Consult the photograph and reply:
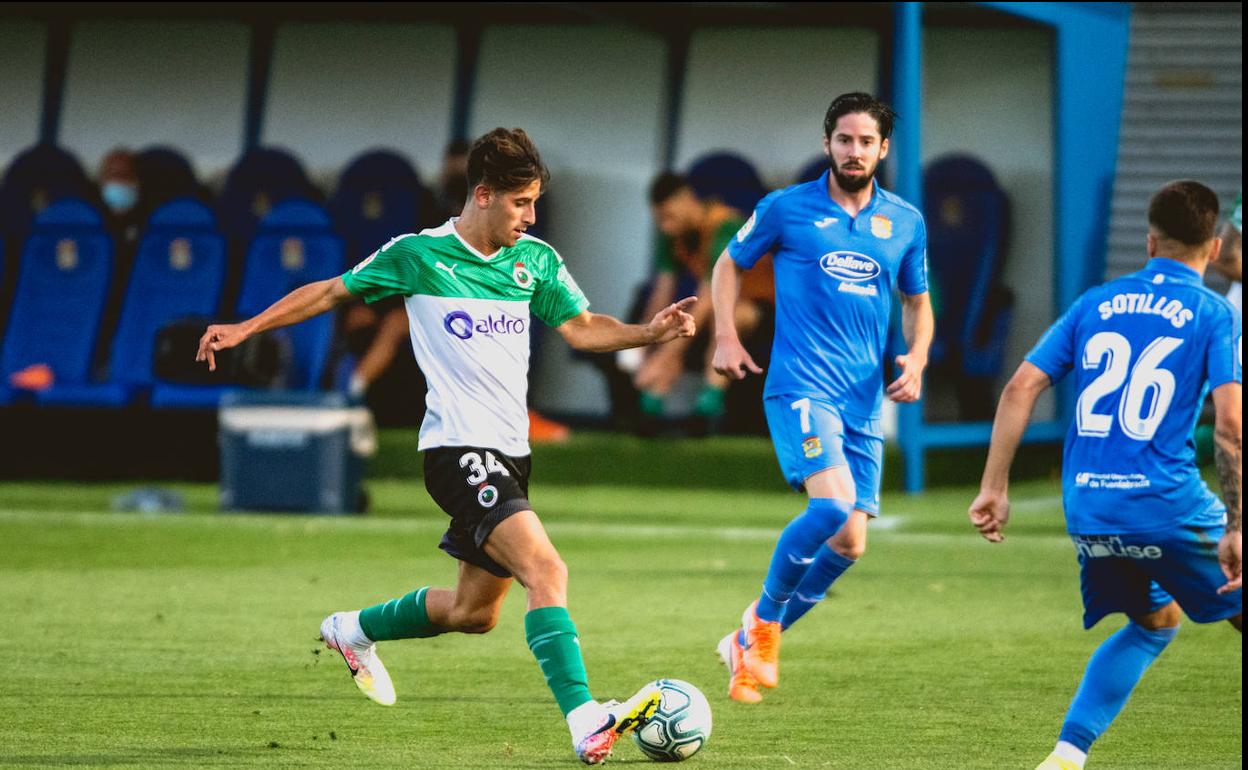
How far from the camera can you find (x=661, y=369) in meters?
15.0

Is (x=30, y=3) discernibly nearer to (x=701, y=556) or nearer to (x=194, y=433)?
(x=194, y=433)

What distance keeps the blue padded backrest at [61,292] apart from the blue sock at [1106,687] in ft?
38.6

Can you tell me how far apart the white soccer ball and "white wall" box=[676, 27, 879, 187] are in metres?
11.3

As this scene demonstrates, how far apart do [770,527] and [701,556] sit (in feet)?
5.09

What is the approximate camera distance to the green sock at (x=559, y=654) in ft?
18.8

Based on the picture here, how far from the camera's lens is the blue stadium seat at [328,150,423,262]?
1670 cm

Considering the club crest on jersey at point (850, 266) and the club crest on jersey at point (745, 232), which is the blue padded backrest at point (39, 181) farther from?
the club crest on jersey at point (850, 266)

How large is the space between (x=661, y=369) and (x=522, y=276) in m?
8.90

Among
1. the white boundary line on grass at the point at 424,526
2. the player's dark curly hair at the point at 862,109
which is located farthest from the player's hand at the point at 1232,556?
the white boundary line on grass at the point at 424,526

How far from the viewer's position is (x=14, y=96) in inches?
726

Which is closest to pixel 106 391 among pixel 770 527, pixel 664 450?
pixel 664 450

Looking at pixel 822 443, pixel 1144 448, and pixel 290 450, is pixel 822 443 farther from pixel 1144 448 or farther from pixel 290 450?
pixel 290 450

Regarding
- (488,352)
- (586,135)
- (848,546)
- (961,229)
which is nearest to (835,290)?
(848,546)

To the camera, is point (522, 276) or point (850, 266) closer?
point (522, 276)
